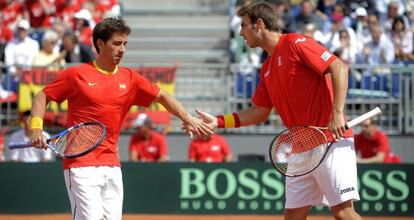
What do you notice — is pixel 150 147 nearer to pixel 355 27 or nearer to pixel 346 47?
pixel 346 47

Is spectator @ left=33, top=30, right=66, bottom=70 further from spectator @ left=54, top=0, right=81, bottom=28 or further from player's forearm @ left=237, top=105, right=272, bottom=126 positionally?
player's forearm @ left=237, top=105, right=272, bottom=126

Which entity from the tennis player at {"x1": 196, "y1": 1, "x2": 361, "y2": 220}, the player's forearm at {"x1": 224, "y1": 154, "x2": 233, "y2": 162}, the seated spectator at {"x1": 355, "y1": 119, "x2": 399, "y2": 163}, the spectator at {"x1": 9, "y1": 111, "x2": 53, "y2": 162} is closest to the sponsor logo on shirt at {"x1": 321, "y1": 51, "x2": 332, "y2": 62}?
the tennis player at {"x1": 196, "y1": 1, "x2": 361, "y2": 220}

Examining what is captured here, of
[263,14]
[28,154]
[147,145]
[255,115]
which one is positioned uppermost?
[263,14]

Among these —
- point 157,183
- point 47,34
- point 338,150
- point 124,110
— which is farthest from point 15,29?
point 338,150

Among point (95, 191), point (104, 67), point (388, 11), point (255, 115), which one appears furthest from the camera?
point (388, 11)

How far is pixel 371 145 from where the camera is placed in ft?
51.3

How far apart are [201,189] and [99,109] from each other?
21.4ft

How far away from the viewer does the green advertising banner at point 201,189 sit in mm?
15000

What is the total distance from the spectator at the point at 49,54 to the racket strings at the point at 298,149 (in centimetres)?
960

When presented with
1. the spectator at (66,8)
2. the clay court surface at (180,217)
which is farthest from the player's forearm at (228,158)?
the spectator at (66,8)

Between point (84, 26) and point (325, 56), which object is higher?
point (84, 26)

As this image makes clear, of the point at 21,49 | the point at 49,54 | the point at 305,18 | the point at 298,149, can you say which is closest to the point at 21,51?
the point at 21,49

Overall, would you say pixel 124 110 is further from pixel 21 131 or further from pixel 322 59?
pixel 21 131

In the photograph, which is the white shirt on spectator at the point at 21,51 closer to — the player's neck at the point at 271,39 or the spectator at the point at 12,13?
the spectator at the point at 12,13
